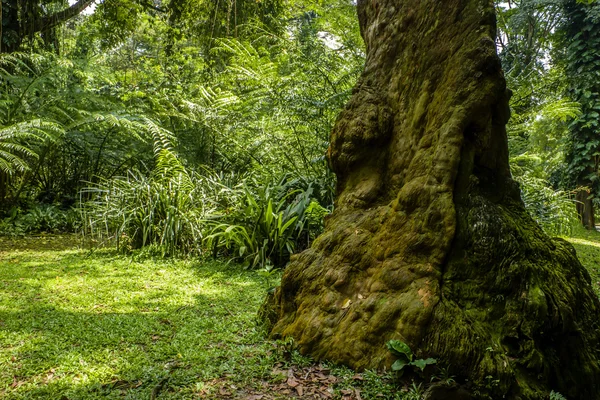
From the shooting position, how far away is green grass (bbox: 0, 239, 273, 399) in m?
2.03

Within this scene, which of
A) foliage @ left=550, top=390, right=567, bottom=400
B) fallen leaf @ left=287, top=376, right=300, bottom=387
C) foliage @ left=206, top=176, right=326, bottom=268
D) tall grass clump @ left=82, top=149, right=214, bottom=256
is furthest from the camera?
tall grass clump @ left=82, top=149, right=214, bottom=256

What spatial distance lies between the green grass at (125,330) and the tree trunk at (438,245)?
412 mm

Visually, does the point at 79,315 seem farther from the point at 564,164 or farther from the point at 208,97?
the point at 564,164

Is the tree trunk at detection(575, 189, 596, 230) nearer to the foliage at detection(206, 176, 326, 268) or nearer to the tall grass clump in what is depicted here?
the foliage at detection(206, 176, 326, 268)

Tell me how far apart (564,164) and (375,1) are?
507 inches

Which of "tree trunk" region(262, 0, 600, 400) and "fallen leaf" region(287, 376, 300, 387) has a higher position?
"tree trunk" region(262, 0, 600, 400)

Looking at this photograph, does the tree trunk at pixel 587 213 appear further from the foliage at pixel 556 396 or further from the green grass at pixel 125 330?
the foliage at pixel 556 396

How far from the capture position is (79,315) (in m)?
3.04

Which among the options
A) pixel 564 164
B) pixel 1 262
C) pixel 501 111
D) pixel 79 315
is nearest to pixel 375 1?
pixel 501 111

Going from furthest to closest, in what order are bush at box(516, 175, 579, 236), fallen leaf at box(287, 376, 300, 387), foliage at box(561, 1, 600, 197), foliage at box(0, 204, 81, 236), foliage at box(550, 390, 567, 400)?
foliage at box(561, 1, 600, 197), foliage at box(0, 204, 81, 236), bush at box(516, 175, 579, 236), fallen leaf at box(287, 376, 300, 387), foliage at box(550, 390, 567, 400)

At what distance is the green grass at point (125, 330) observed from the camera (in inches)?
80.0

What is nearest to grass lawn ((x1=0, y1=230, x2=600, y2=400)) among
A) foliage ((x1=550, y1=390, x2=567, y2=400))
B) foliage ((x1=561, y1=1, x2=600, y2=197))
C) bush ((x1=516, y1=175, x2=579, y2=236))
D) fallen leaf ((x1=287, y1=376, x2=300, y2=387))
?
fallen leaf ((x1=287, y1=376, x2=300, y2=387))

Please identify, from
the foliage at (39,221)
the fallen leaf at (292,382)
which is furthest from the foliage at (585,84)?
the foliage at (39,221)

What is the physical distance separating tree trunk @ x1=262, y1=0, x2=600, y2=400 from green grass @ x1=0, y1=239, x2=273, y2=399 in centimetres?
41
